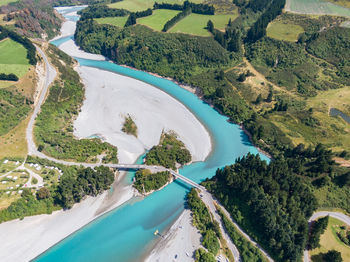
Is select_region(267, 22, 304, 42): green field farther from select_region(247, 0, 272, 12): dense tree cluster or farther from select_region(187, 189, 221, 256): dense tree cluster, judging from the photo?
select_region(187, 189, 221, 256): dense tree cluster

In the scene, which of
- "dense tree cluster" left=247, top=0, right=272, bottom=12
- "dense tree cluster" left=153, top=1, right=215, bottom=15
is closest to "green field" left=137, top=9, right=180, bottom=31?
"dense tree cluster" left=153, top=1, right=215, bottom=15

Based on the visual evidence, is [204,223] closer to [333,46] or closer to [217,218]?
[217,218]

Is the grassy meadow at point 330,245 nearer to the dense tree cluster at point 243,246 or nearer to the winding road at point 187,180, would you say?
the winding road at point 187,180

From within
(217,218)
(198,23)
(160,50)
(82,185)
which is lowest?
(82,185)

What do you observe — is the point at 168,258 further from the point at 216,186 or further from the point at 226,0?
the point at 226,0

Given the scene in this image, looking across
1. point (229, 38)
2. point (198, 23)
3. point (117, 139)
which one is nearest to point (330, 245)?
point (117, 139)

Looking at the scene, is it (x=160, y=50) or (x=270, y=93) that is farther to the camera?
(x=160, y=50)
